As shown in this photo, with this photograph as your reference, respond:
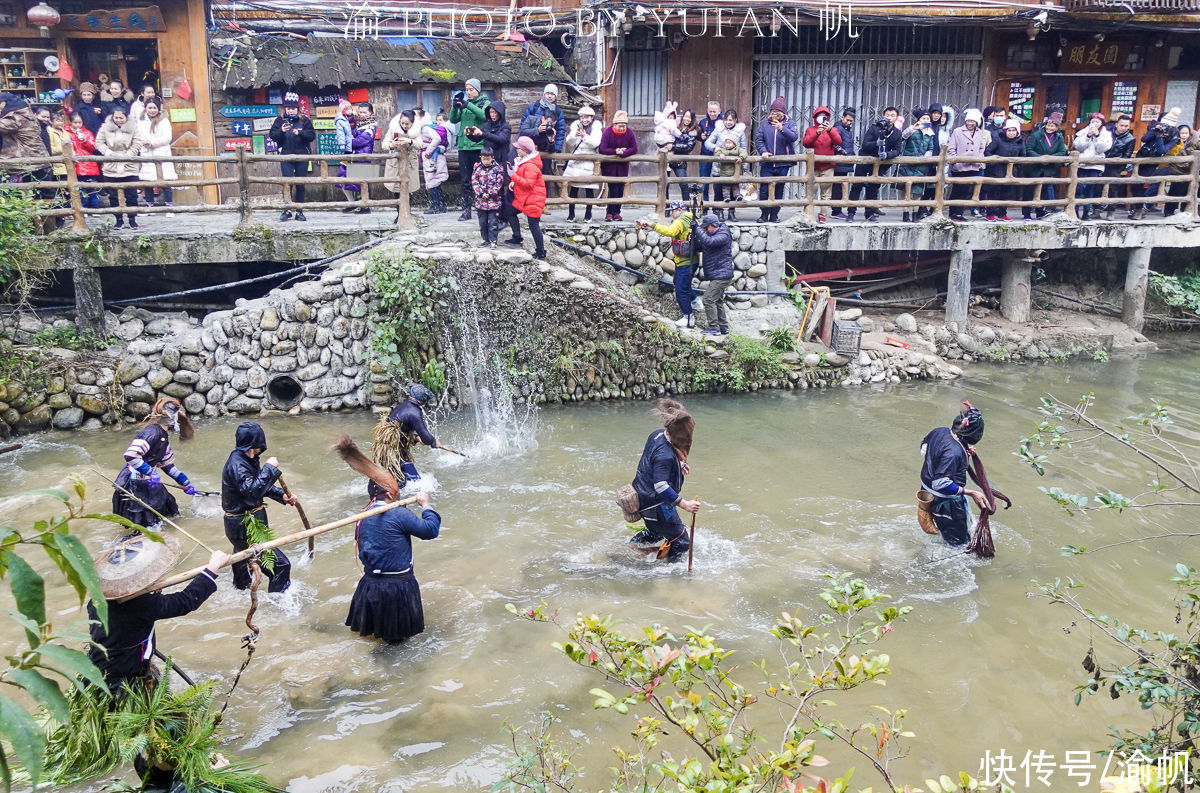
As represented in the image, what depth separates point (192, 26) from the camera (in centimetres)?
1515

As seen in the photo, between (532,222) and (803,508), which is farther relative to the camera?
(532,222)

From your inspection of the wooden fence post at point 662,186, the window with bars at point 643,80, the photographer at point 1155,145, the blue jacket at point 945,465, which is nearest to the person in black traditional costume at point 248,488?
the blue jacket at point 945,465

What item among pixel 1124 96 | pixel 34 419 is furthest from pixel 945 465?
pixel 1124 96

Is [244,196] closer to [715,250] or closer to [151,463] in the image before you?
[151,463]

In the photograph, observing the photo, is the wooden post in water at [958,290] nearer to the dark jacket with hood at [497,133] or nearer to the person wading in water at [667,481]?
the dark jacket with hood at [497,133]

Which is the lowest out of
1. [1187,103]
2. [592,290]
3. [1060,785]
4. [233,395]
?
[1060,785]

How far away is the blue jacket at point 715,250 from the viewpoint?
1263 cm

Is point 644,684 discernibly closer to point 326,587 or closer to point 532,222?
point 326,587

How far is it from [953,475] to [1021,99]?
12.5 m

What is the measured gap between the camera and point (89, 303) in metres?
12.1

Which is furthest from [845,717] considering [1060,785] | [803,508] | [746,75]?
[746,75]

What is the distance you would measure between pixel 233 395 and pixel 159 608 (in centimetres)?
721

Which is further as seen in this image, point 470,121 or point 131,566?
point 470,121

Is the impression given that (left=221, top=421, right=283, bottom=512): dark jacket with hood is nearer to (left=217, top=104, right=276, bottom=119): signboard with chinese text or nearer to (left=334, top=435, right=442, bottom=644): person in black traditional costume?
(left=334, top=435, right=442, bottom=644): person in black traditional costume
